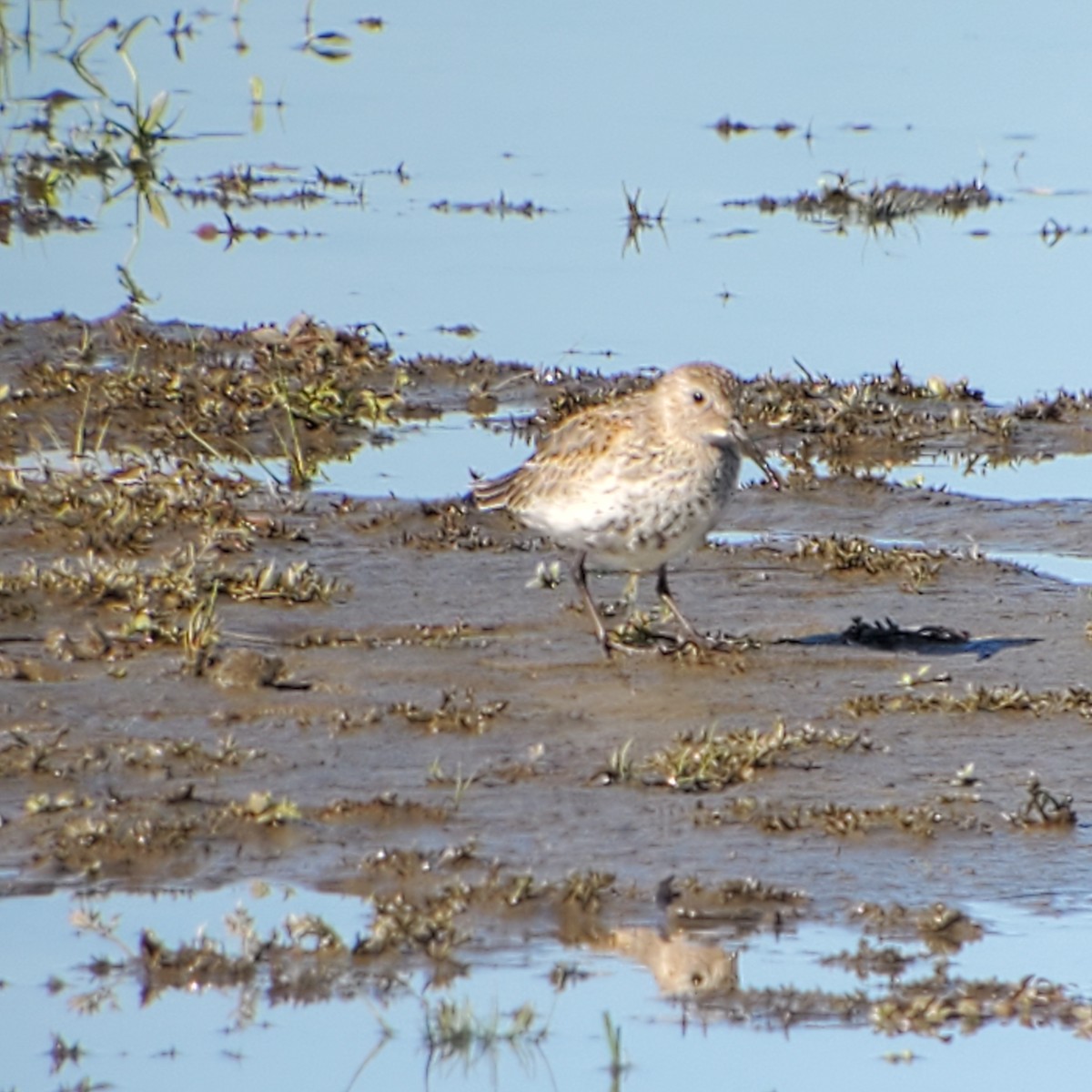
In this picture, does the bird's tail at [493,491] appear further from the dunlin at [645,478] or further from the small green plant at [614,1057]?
the small green plant at [614,1057]

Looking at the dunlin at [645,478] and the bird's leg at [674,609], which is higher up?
the dunlin at [645,478]

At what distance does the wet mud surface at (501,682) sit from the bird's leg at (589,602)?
87 mm

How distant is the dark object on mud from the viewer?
1045cm

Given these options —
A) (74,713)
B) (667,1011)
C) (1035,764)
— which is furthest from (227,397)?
(667,1011)

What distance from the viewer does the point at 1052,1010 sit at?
23.4 feet

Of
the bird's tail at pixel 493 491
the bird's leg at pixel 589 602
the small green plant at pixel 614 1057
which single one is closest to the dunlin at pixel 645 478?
the bird's leg at pixel 589 602

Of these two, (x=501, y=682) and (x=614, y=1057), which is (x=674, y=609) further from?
(x=614, y=1057)

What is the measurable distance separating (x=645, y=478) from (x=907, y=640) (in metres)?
1.24

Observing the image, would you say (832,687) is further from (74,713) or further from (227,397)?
(227,397)

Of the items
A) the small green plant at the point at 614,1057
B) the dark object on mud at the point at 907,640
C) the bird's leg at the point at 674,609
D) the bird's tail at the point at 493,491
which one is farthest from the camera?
the bird's tail at the point at 493,491

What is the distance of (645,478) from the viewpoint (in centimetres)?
1011

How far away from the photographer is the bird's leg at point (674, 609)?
10.2 m

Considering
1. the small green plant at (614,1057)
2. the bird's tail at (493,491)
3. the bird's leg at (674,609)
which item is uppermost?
the bird's tail at (493,491)

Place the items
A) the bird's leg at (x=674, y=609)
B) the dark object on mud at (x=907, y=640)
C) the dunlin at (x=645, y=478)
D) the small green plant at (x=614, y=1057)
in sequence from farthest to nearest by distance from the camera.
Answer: the dark object on mud at (x=907, y=640)
the bird's leg at (x=674, y=609)
the dunlin at (x=645, y=478)
the small green plant at (x=614, y=1057)
